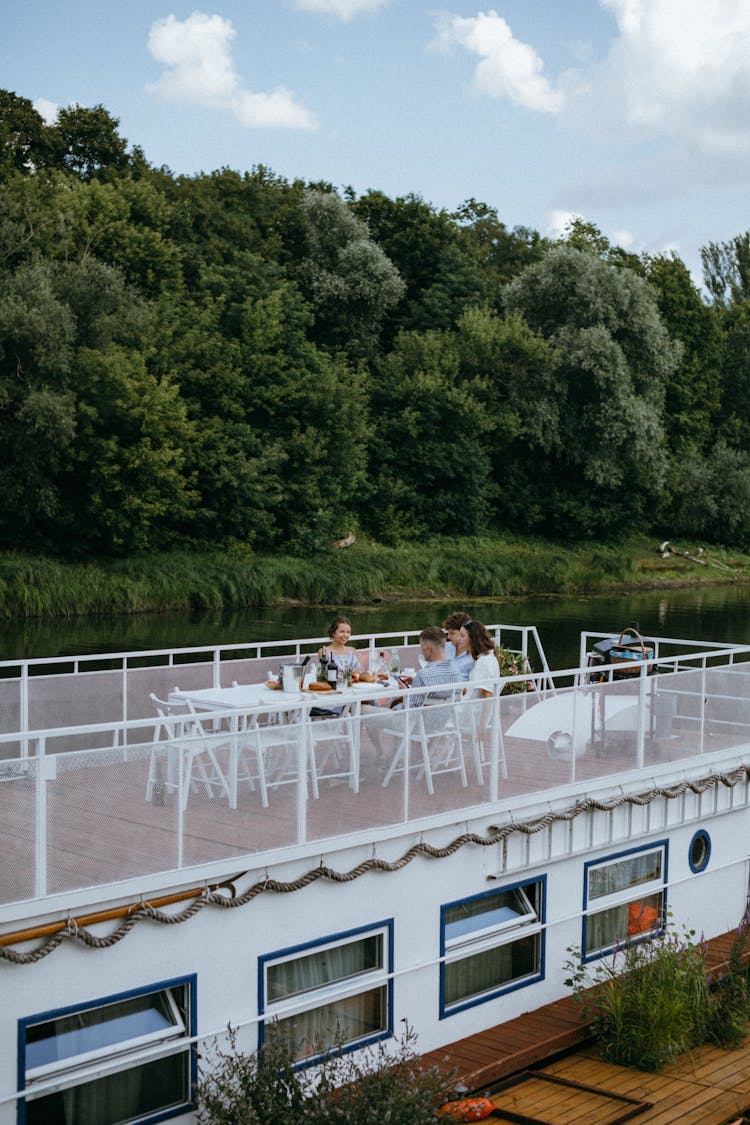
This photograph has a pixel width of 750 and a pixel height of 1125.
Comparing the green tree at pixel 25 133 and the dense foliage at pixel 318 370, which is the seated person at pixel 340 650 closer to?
the dense foliage at pixel 318 370

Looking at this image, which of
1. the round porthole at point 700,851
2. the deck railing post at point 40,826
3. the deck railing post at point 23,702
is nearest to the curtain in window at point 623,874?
the round porthole at point 700,851

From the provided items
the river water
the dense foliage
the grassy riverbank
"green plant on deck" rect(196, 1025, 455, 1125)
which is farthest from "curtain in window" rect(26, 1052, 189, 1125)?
the dense foliage

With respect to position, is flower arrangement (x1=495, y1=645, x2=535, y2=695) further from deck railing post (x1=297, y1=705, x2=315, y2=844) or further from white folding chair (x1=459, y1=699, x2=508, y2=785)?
deck railing post (x1=297, y1=705, x2=315, y2=844)

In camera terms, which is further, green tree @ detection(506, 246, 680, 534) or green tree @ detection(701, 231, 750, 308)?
green tree @ detection(701, 231, 750, 308)

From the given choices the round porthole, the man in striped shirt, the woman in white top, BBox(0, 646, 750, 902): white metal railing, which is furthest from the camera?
the round porthole

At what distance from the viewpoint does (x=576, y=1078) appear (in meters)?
8.88

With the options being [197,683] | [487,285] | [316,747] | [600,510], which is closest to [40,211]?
[487,285]

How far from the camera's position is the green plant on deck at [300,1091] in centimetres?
696

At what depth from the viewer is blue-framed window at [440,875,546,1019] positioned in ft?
29.3

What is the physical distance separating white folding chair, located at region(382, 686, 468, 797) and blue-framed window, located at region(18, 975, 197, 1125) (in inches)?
83.5

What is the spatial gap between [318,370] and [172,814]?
40.1 metres

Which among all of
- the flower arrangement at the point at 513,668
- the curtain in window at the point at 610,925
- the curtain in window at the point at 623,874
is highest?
the flower arrangement at the point at 513,668

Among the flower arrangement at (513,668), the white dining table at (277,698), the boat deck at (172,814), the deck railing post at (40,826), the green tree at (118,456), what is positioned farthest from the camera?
the green tree at (118,456)

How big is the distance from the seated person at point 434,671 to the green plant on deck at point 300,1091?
2.80 metres
